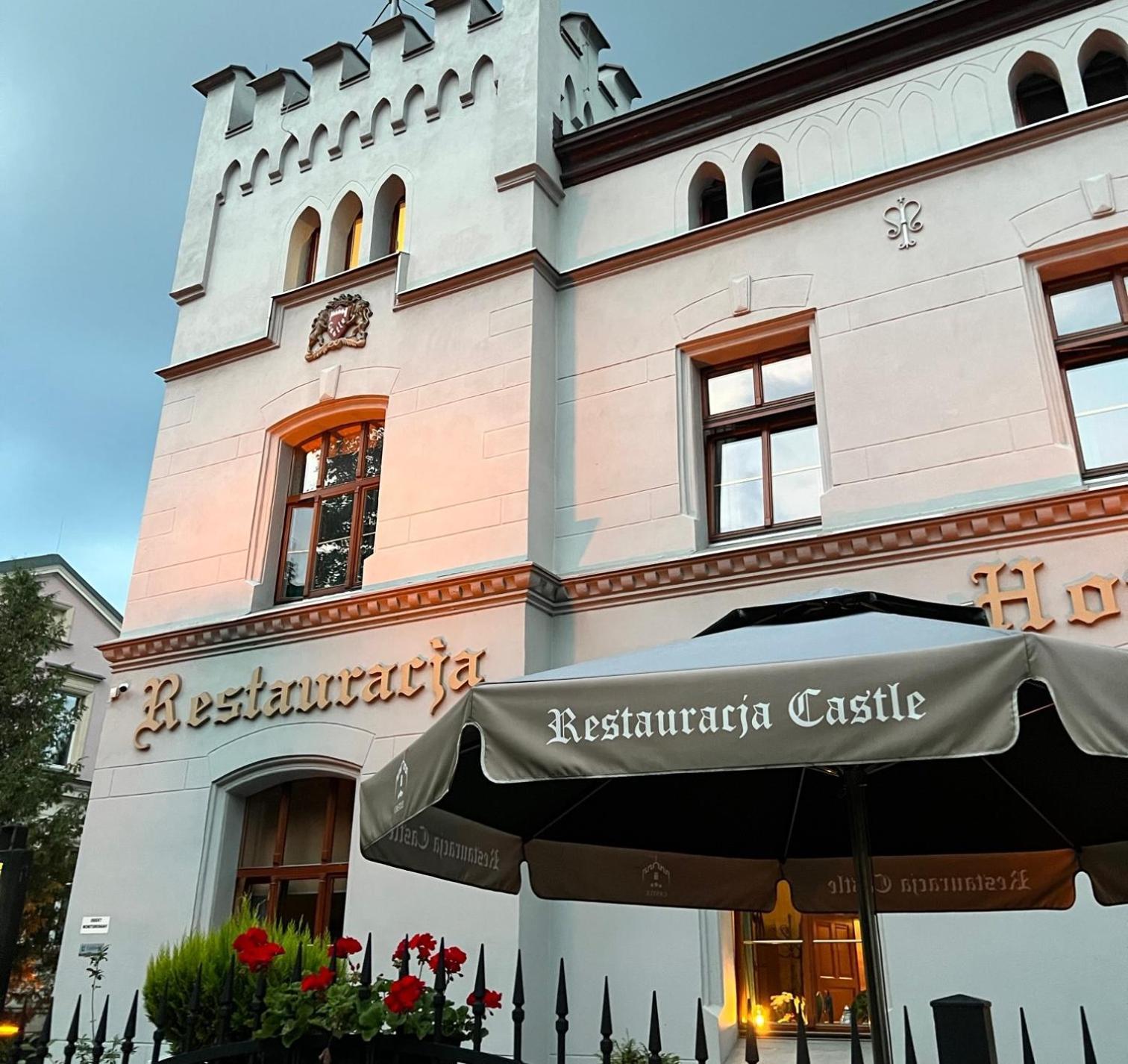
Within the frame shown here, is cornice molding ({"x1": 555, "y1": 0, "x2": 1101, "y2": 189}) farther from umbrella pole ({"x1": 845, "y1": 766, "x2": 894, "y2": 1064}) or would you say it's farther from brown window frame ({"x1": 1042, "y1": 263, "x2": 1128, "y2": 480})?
umbrella pole ({"x1": 845, "y1": 766, "x2": 894, "y2": 1064})

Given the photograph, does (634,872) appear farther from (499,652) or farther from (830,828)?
(499,652)

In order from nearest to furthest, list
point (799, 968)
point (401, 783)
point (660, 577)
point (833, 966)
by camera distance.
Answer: point (401, 783) → point (833, 966) → point (799, 968) → point (660, 577)

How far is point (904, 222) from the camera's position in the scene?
380 inches

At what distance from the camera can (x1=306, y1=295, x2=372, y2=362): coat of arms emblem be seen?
1196cm

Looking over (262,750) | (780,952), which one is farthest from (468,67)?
(780,952)

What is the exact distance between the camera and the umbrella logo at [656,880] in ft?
17.5

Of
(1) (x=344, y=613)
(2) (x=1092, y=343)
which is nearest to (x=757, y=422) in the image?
(2) (x=1092, y=343)

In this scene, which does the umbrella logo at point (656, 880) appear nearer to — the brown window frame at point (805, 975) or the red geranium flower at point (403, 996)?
the red geranium flower at point (403, 996)

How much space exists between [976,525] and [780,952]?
12.0ft

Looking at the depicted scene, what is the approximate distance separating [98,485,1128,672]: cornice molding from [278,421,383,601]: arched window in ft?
2.43

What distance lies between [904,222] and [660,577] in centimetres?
401

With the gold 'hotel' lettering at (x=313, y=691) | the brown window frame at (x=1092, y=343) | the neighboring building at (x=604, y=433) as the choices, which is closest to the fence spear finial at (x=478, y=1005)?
the neighboring building at (x=604, y=433)

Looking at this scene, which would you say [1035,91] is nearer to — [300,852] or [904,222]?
[904,222]

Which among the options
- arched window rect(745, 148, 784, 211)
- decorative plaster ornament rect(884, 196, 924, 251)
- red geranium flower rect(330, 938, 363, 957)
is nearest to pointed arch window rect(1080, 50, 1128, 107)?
decorative plaster ornament rect(884, 196, 924, 251)
